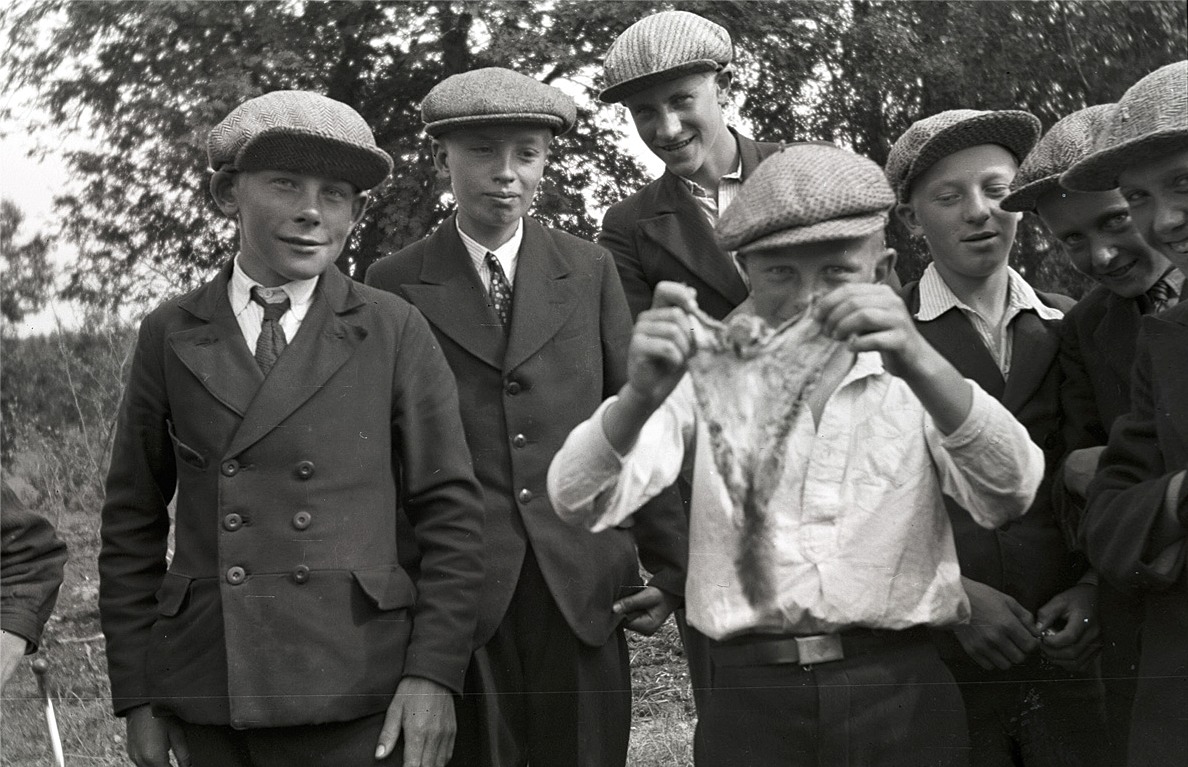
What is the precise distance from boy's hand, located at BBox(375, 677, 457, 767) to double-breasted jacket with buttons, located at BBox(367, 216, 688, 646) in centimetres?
25

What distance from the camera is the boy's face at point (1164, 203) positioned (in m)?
2.72

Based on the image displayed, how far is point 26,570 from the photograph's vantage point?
3.03 m

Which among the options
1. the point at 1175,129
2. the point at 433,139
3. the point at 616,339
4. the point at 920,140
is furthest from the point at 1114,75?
the point at 433,139

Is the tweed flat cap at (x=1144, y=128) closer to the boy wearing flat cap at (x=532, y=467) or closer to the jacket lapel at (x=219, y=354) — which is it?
the boy wearing flat cap at (x=532, y=467)

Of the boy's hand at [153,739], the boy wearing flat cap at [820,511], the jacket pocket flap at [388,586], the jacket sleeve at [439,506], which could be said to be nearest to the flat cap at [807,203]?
the boy wearing flat cap at [820,511]

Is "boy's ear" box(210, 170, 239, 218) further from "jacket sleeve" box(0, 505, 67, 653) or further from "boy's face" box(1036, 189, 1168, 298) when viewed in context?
"boy's face" box(1036, 189, 1168, 298)

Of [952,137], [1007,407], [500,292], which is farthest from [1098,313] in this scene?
[500,292]

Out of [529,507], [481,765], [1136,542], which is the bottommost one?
[481,765]

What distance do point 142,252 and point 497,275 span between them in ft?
4.07

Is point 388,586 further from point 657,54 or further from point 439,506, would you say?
point 657,54

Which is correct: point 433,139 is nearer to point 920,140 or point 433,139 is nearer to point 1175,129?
point 920,140

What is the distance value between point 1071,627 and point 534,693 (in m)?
1.39

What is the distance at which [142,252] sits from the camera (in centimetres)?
381

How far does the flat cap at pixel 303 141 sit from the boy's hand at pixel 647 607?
129cm
